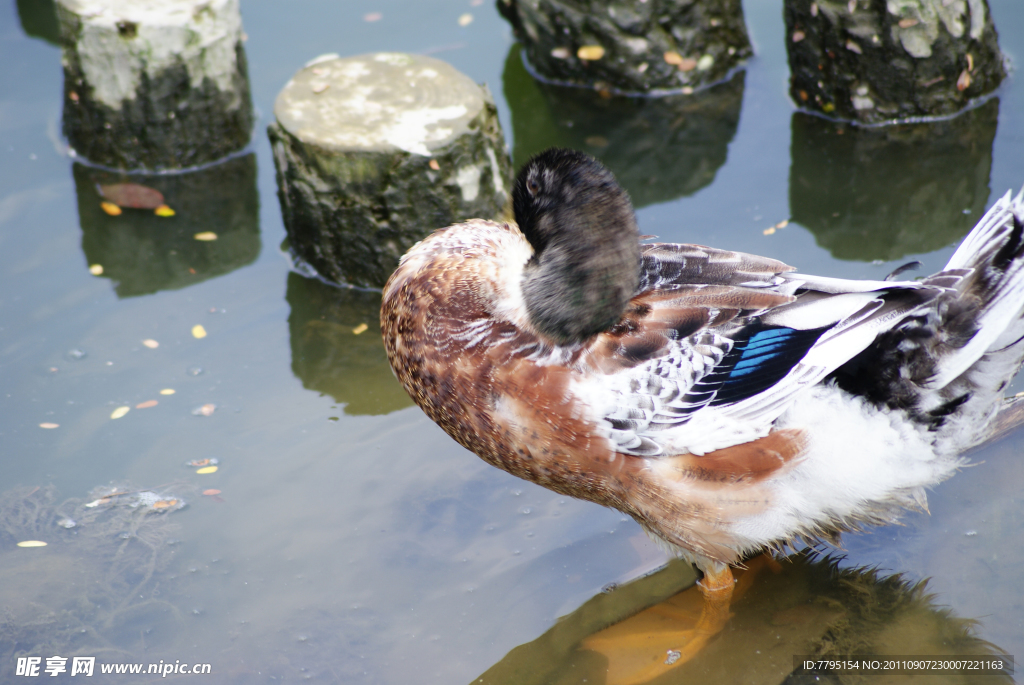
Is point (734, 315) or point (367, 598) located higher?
point (734, 315)

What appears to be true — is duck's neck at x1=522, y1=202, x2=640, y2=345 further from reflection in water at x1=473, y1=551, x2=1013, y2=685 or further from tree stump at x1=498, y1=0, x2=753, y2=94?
tree stump at x1=498, y1=0, x2=753, y2=94

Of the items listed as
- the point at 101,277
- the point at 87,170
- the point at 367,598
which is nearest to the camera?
the point at 367,598

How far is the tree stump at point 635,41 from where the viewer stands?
219 inches

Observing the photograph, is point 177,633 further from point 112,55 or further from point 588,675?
point 112,55

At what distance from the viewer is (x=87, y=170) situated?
17.9ft

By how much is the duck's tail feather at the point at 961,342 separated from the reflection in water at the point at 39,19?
19.8 feet

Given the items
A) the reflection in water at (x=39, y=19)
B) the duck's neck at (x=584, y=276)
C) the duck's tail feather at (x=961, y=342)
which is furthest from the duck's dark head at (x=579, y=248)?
the reflection in water at (x=39, y=19)

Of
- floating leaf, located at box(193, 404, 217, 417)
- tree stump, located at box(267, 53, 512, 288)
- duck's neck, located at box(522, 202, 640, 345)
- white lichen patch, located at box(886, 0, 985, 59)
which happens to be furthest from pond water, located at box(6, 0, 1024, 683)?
duck's neck, located at box(522, 202, 640, 345)

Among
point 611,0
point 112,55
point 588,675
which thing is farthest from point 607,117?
point 588,675

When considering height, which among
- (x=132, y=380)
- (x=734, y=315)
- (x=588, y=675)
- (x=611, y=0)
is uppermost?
(x=611, y=0)

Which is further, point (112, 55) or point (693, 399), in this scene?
point (112, 55)

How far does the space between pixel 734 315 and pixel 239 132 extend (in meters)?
3.78

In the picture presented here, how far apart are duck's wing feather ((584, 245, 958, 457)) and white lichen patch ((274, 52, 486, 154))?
1.87 metres

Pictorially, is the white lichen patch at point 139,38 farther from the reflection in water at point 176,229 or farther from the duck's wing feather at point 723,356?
the duck's wing feather at point 723,356
